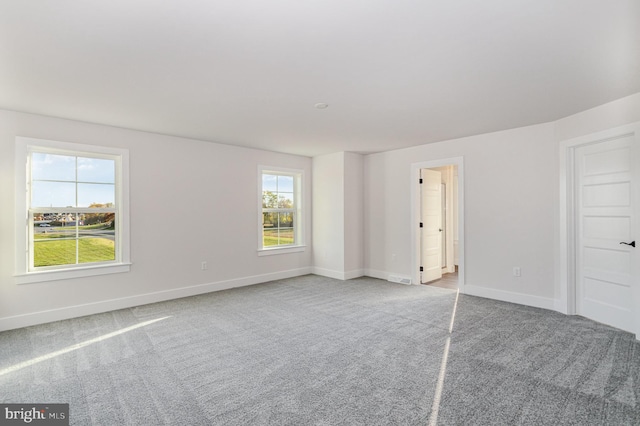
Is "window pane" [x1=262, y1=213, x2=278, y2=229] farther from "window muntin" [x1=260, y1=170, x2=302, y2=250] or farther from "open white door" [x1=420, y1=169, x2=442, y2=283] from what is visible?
"open white door" [x1=420, y1=169, x2=442, y2=283]

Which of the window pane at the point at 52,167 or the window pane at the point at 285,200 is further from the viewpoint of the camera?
the window pane at the point at 285,200

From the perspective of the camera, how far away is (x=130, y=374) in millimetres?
2586

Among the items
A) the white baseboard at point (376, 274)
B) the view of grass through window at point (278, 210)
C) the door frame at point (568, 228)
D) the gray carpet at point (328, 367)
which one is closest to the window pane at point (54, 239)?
the gray carpet at point (328, 367)

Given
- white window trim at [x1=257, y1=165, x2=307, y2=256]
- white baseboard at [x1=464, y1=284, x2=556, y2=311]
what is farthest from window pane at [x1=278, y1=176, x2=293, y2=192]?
white baseboard at [x1=464, y1=284, x2=556, y2=311]

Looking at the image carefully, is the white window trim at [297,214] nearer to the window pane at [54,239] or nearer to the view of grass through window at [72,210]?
the view of grass through window at [72,210]

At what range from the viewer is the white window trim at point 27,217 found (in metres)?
3.66

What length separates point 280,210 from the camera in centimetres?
634

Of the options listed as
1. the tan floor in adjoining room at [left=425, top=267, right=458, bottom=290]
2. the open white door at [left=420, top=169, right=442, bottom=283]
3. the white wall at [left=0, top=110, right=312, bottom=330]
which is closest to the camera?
the white wall at [left=0, top=110, right=312, bottom=330]

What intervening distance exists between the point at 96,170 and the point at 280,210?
9.97 ft

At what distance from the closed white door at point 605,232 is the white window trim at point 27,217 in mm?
5804

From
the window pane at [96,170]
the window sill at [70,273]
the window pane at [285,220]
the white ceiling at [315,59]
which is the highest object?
the white ceiling at [315,59]

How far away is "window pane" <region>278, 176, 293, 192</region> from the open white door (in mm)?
2528

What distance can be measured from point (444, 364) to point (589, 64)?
267cm

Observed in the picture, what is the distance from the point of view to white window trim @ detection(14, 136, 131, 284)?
366 cm
